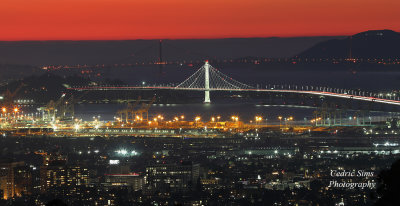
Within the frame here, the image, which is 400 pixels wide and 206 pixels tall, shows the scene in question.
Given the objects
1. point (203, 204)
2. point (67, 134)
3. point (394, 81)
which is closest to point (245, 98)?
point (394, 81)

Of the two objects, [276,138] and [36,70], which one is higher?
[36,70]

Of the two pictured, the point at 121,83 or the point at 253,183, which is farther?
the point at 121,83

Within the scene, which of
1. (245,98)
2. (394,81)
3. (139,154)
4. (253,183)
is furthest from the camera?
(394,81)

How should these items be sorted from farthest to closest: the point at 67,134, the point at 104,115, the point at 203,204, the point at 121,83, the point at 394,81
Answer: the point at 394,81
the point at 121,83
the point at 104,115
the point at 67,134
the point at 203,204

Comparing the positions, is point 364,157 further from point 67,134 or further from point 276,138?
point 67,134

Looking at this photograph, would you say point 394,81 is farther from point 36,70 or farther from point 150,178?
point 150,178

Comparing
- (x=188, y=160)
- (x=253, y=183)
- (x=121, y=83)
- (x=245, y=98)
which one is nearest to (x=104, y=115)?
(x=245, y=98)
